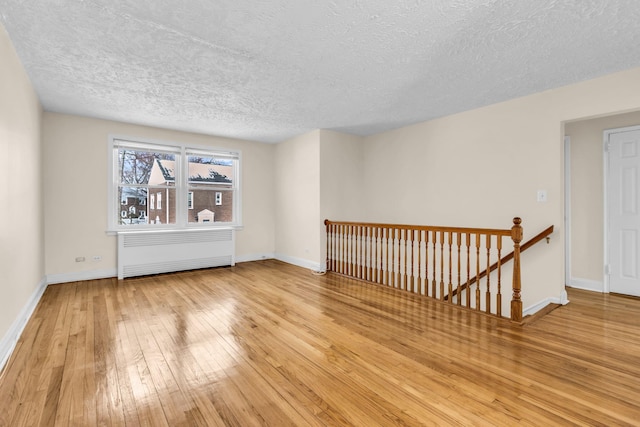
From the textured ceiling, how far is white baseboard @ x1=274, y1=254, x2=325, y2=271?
2615 mm

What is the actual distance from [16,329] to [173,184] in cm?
312

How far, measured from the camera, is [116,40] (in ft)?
7.72

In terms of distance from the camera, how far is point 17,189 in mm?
2688

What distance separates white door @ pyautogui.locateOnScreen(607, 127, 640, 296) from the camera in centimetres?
359

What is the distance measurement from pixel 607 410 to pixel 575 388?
0.63ft

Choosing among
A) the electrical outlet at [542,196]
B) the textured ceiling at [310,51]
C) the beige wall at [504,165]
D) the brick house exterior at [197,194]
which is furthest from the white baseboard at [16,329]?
the electrical outlet at [542,196]

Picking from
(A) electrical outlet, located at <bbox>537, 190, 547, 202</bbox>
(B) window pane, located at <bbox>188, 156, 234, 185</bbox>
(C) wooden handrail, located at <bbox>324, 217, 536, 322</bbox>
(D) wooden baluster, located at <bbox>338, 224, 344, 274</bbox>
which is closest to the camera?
(A) electrical outlet, located at <bbox>537, 190, 547, 202</bbox>

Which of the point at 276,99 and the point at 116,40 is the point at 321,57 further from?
the point at 116,40

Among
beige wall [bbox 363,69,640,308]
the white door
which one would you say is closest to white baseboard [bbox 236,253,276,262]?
beige wall [bbox 363,69,640,308]

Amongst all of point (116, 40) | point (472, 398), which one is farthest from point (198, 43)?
point (472, 398)

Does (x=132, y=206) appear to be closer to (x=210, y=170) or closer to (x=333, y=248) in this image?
(x=210, y=170)

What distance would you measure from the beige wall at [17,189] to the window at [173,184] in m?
1.16

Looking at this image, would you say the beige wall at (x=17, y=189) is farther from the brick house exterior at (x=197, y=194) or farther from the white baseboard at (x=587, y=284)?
the white baseboard at (x=587, y=284)

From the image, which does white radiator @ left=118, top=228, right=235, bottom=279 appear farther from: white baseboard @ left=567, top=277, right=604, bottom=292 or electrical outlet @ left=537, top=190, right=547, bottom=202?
white baseboard @ left=567, top=277, right=604, bottom=292
